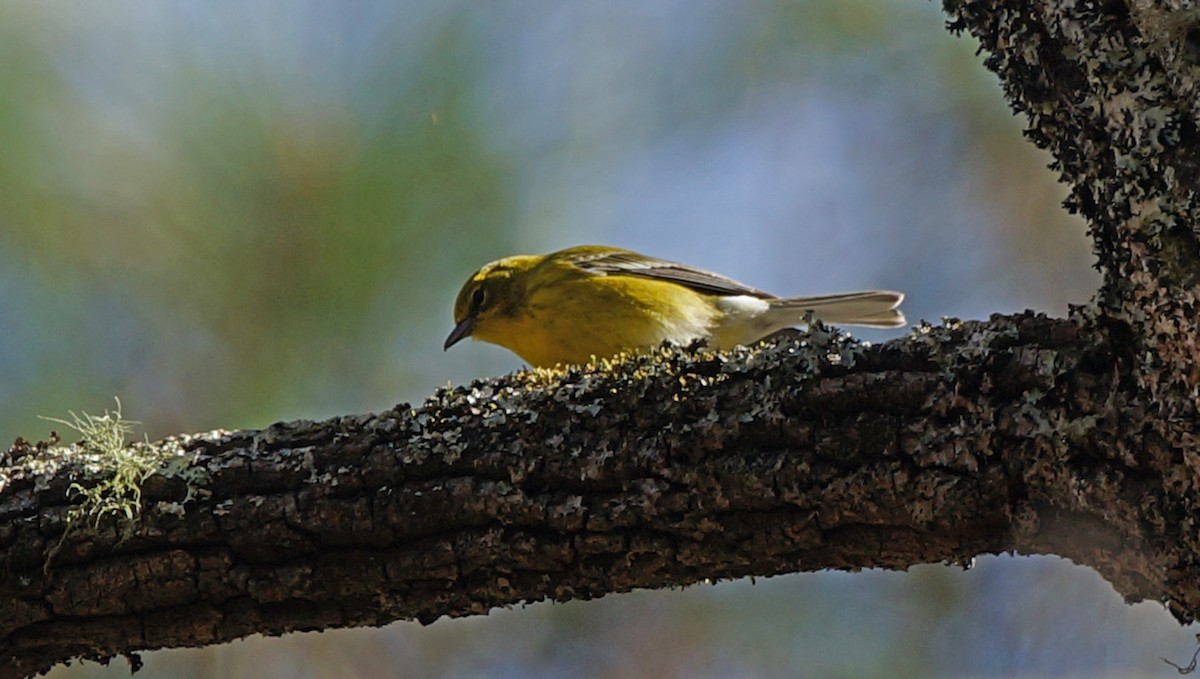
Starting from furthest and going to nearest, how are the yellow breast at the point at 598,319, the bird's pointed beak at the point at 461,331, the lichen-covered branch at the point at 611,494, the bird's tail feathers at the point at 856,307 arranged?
the bird's tail feathers at the point at 856,307 → the bird's pointed beak at the point at 461,331 → the yellow breast at the point at 598,319 → the lichen-covered branch at the point at 611,494

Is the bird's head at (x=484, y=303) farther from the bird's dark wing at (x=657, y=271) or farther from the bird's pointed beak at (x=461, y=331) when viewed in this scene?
the bird's dark wing at (x=657, y=271)

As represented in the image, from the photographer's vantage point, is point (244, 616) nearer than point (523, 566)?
No

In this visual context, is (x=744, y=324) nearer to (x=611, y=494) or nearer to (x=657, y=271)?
(x=657, y=271)

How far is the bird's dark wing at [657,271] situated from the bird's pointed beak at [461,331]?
1.82ft

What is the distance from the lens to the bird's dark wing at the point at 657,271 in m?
5.32

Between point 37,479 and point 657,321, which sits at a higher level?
point 657,321

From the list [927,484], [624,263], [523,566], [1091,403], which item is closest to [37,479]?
[523,566]

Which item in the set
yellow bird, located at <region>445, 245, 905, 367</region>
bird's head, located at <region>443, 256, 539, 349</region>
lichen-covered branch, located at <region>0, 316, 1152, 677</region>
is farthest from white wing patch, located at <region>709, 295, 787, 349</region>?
lichen-covered branch, located at <region>0, 316, 1152, 677</region>

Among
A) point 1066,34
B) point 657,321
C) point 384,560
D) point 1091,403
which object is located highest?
point 657,321

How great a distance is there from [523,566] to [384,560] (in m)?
0.30

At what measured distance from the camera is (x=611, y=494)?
2.28m

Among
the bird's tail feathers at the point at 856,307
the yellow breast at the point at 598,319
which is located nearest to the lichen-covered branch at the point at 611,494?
the yellow breast at the point at 598,319

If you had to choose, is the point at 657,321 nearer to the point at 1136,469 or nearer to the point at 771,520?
the point at 771,520

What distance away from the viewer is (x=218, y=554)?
2467mm
